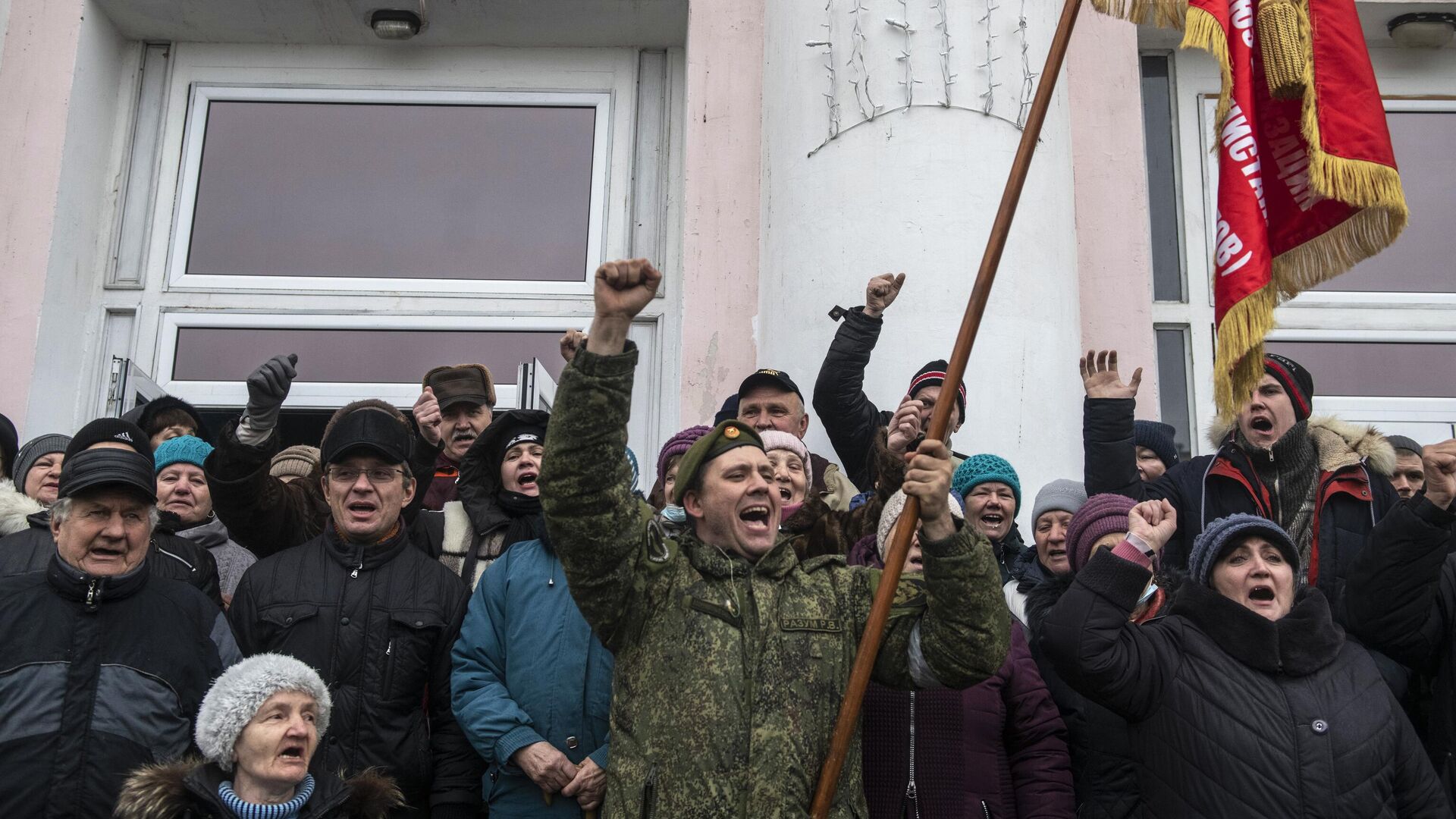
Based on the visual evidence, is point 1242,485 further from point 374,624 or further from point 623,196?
point 623,196

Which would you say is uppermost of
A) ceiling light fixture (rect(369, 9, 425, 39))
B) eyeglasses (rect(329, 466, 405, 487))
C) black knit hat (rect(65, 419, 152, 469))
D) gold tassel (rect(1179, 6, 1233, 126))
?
ceiling light fixture (rect(369, 9, 425, 39))

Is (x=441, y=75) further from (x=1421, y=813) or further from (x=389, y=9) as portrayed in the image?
(x=1421, y=813)

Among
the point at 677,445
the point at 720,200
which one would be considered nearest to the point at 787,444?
the point at 677,445

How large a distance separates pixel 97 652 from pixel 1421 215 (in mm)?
6752

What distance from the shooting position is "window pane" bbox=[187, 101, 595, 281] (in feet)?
24.0

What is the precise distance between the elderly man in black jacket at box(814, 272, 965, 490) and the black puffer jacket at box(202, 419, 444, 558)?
4.70 feet

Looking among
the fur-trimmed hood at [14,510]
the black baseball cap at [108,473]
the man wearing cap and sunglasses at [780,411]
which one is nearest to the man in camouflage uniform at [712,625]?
the black baseball cap at [108,473]

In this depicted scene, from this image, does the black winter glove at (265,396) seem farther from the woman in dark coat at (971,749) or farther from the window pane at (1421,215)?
the window pane at (1421,215)

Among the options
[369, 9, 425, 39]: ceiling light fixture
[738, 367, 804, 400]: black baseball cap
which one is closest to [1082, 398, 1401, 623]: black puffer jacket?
[738, 367, 804, 400]: black baseball cap

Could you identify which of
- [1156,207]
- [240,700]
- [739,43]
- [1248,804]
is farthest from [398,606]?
[1156,207]

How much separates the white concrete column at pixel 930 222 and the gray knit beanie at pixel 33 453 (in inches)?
114

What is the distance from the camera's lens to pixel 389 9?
7258 mm

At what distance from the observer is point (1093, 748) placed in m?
3.80

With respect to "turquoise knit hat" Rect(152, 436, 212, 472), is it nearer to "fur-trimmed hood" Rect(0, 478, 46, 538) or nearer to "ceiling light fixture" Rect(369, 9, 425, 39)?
"fur-trimmed hood" Rect(0, 478, 46, 538)
